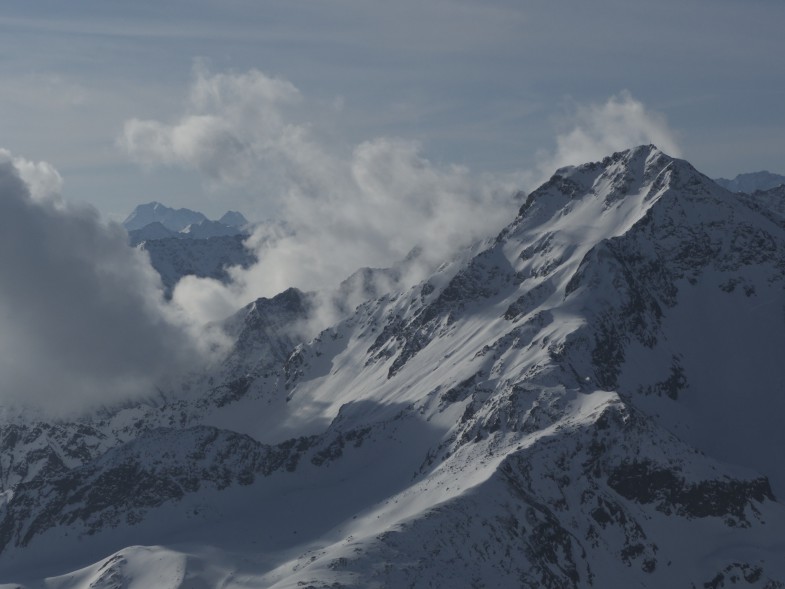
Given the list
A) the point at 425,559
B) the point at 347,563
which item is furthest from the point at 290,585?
the point at 425,559

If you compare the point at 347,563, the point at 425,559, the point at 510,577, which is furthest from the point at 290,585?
the point at 510,577

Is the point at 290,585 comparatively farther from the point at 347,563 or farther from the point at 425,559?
the point at 425,559

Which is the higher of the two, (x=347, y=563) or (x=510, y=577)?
(x=347, y=563)

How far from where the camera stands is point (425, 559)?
19588cm

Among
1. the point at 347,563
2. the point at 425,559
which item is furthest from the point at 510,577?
the point at 347,563

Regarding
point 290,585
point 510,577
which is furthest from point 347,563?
point 510,577

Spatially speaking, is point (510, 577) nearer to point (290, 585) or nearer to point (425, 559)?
point (425, 559)

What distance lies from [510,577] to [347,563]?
1161 inches

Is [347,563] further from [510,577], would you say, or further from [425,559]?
[510,577]

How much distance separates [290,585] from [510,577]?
1562 inches

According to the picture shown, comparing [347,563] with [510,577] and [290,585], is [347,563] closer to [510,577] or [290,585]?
[290,585]

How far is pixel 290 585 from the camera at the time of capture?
18675 centimetres

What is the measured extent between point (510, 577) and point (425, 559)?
15578 mm

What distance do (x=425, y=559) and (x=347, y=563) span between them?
14.3 m
